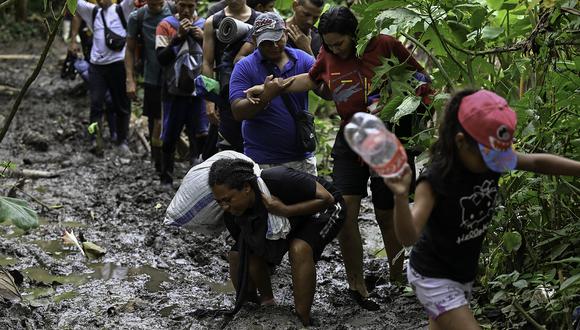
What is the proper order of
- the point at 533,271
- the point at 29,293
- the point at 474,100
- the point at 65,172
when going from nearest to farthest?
the point at 474,100, the point at 533,271, the point at 29,293, the point at 65,172

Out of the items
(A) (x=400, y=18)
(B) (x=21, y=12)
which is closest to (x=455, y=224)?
(A) (x=400, y=18)

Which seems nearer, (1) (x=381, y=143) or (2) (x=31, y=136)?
(1) (x=381, y=143)

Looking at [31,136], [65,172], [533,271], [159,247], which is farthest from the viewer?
[31,136]

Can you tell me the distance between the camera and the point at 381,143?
10.4 feet

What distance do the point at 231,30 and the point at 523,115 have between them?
9.88ft

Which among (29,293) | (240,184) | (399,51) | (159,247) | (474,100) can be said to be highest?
(474,100)

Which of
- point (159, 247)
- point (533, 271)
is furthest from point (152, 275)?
point (533, 271)

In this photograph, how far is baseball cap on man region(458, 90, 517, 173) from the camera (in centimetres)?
354

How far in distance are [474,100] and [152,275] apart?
3793 mm

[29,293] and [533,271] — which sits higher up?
[533,271]

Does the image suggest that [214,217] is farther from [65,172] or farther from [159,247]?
[65,172]

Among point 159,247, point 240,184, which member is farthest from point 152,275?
point 240,184

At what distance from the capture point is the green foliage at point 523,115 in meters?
4.65

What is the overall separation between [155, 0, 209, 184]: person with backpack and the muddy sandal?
11.3 feet
